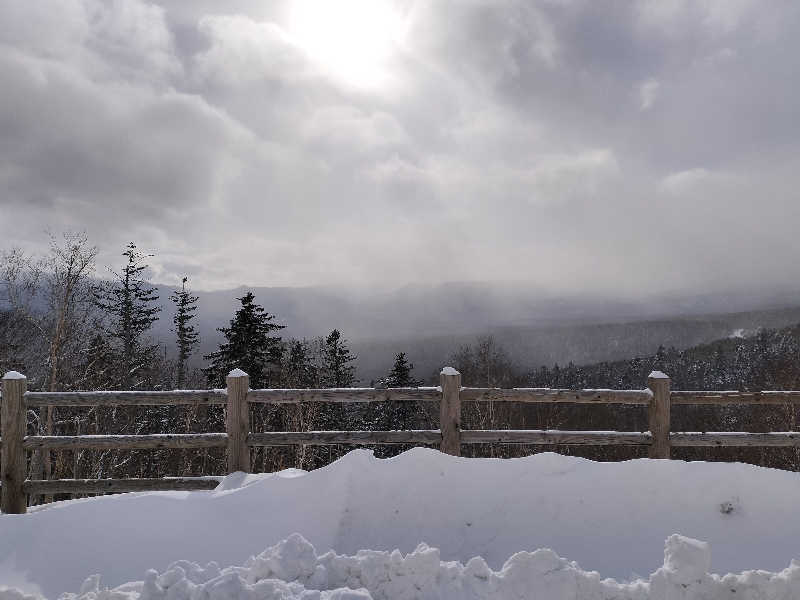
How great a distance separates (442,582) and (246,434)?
3.87m

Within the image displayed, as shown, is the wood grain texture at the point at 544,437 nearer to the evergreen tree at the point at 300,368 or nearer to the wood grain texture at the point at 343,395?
the wood grain texture at the point at 343,395

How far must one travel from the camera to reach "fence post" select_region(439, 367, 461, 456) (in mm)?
6621

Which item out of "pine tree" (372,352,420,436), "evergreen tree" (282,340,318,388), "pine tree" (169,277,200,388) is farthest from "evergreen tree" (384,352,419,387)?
"pine tree" (169,277,200,388)

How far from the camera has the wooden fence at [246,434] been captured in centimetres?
636

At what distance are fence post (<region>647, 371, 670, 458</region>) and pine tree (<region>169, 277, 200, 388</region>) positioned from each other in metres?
48.3

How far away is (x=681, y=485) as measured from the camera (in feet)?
17.6

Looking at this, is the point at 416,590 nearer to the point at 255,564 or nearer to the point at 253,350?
the point at 255,564

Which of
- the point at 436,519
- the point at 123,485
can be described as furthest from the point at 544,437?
the point at 123,485

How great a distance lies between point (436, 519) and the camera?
201 inches

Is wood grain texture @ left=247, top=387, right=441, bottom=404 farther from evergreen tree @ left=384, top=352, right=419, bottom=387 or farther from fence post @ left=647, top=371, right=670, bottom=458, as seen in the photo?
evergreen tree @ left=384, top=352, right=419, bottom=387

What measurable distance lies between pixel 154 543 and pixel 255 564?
190 centimetres

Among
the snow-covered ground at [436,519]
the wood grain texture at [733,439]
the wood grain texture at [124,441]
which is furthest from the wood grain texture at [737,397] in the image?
the wood grain texture at [124,441]

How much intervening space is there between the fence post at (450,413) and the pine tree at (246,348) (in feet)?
73.0

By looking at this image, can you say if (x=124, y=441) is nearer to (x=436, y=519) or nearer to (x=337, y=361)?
(x=436, y=519)
